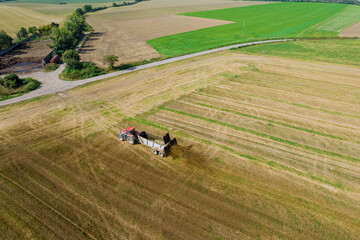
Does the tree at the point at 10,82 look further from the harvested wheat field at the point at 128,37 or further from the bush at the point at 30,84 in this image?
the harvested wheat field at the point at 128,37

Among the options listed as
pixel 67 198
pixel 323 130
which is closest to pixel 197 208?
pixel 67 198

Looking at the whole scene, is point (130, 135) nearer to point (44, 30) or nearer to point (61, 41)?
point (61, 41)

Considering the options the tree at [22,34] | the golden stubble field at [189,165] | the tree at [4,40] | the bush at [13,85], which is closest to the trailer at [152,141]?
the golden stubble field at [189,165]

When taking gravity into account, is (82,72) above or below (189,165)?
above

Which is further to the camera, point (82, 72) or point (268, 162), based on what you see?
point (82, 72)

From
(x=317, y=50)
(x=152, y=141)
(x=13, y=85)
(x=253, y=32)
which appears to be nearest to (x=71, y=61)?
(x=13, y=85)

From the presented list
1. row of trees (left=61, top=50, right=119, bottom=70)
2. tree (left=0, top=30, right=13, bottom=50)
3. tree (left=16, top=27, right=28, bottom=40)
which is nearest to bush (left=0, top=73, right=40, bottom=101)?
row of trees (left=61, top=50, right=119, bottom=70)

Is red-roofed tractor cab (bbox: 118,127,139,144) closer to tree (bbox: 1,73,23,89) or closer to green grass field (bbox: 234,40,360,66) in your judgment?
tree (bbox: 1,73,23,89)
